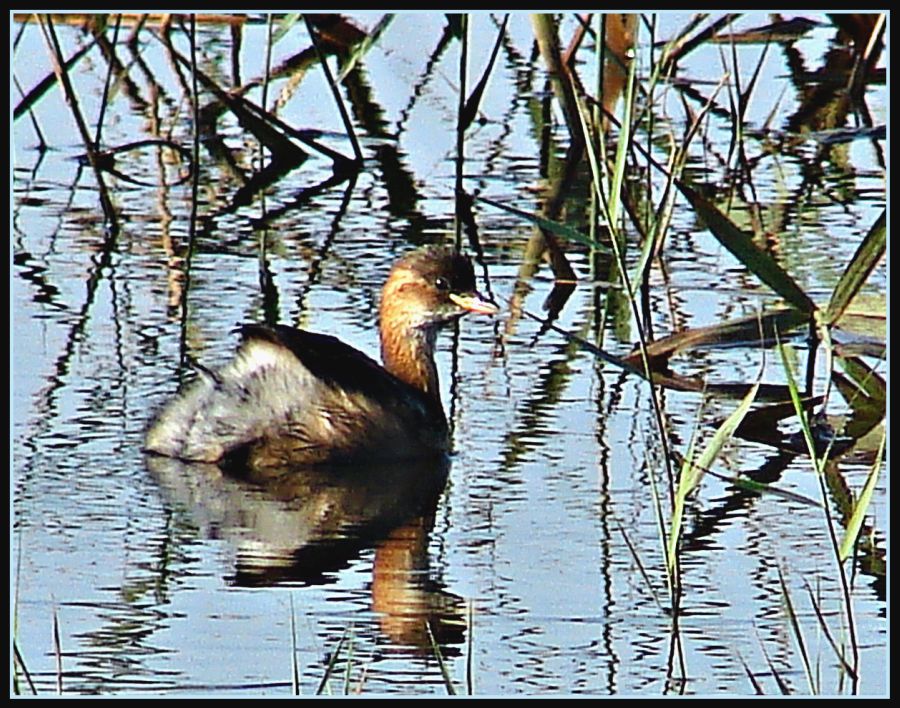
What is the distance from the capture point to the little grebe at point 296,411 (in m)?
7.73

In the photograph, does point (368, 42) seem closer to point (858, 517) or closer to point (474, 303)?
point (474, 303)

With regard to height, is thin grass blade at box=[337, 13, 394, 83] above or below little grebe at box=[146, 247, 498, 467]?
above

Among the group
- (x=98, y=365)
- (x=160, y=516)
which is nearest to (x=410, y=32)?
(x=98, y=365)

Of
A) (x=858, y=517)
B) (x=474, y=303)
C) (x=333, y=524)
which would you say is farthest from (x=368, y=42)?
(x=858, y=517)

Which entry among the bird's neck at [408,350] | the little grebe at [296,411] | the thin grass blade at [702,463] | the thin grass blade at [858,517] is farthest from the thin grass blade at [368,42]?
the thin grass blade at [858,517]

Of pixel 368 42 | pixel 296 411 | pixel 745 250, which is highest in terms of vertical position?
pixel 368 42

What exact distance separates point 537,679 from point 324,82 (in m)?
8.29

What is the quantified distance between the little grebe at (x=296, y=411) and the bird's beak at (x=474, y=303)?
21.1 inches

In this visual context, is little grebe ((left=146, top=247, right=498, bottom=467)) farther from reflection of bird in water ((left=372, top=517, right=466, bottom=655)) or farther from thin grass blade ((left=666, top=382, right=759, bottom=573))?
thin grass blade ((left=666, top=382, right=759, bottom=573))

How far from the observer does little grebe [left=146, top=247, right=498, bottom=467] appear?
7.73 metres

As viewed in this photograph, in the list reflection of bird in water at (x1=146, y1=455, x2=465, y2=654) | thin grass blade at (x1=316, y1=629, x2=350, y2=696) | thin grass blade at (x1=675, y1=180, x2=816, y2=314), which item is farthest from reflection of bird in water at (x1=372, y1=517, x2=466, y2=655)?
thin grass blade at (x1=675, y1=180, x2=816, y2=314)

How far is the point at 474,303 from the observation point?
28.2 ft

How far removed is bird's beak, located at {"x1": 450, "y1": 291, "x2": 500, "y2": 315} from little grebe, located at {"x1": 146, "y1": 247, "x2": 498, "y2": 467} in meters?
0.54

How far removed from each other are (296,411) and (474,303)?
1.01m
